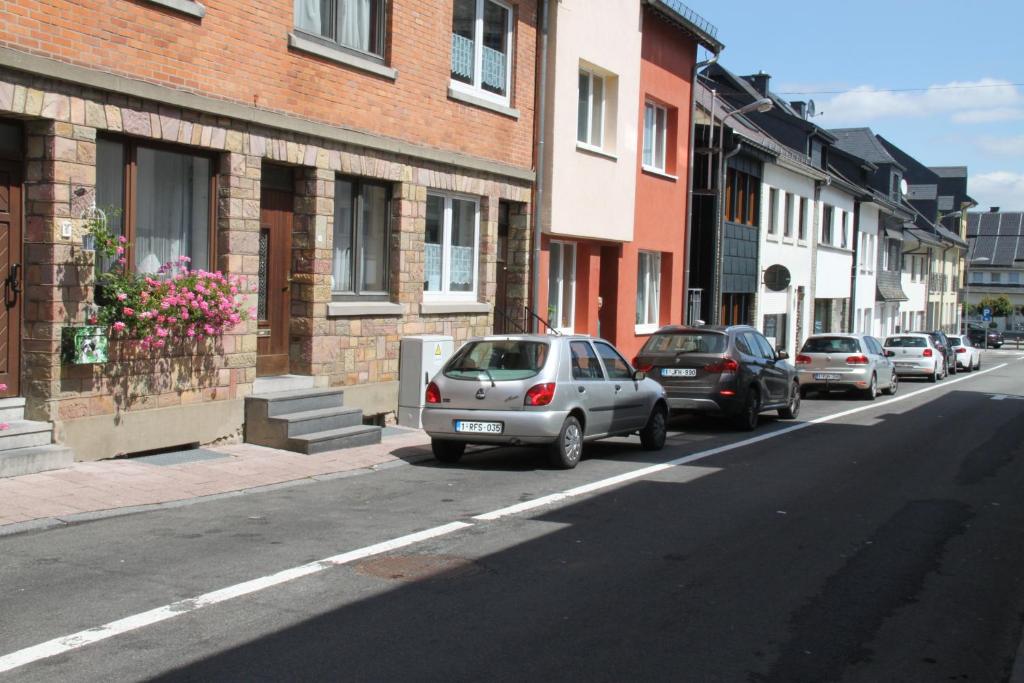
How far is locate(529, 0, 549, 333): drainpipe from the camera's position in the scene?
18.3 metres

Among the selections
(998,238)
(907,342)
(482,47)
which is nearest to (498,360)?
(482,47)

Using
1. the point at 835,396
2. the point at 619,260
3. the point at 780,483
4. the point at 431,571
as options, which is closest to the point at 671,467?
the point at 780,483

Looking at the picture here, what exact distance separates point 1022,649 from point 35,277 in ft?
28.3

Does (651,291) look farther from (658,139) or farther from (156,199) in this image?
(156,199)

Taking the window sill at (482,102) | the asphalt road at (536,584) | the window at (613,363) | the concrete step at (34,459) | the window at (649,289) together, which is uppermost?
the window sill at (482,102)

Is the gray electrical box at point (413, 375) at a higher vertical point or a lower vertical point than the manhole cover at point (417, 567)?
higher

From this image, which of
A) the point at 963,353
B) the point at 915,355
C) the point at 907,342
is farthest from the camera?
the point at 963,353

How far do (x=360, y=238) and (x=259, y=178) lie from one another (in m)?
2.45

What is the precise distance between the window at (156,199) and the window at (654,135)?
13392 mm

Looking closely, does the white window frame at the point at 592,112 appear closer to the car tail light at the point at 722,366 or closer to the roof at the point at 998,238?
the car tail light at the point at 722,366

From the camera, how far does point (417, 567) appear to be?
7094mm

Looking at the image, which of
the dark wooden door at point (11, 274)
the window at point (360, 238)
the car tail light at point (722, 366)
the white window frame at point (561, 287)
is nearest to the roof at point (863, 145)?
the white window frame at point (561, 287)

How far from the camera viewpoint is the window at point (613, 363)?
12.9 metres

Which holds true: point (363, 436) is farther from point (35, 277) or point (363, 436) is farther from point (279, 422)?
point (35, 277)
